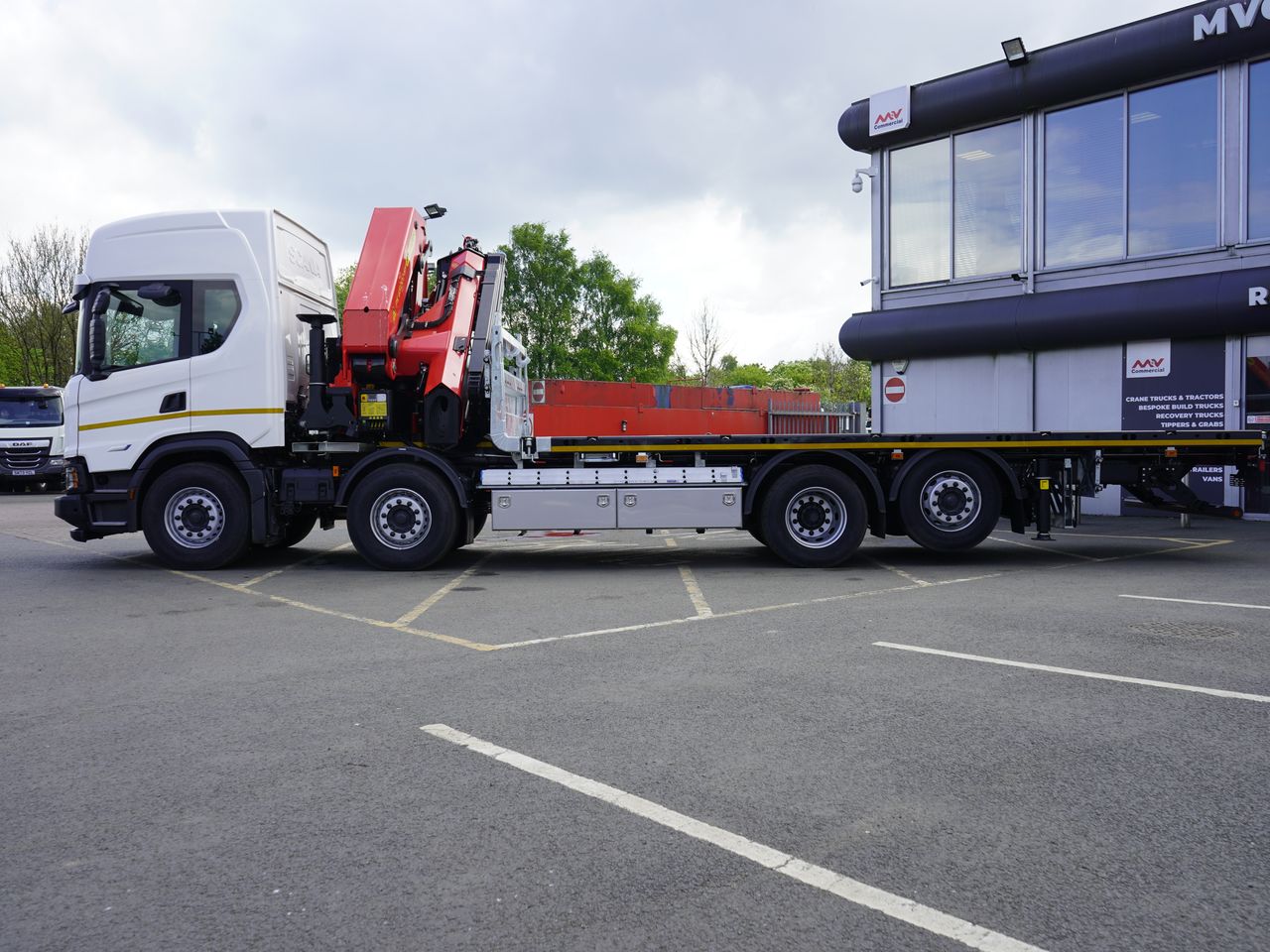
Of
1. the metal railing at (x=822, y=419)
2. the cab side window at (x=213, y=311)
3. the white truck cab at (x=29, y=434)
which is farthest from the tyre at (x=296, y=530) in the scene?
the white truck cab at (x=29, y=434)

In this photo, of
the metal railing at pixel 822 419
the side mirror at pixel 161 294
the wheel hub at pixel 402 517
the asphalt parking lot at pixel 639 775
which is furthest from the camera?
the metal railing at pixel 822 419

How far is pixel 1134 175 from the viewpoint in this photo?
16.3m

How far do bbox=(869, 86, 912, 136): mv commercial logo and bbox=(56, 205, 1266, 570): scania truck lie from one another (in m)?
10.4

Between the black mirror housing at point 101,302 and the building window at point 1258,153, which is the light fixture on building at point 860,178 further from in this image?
the black mirror housing at point 101,302

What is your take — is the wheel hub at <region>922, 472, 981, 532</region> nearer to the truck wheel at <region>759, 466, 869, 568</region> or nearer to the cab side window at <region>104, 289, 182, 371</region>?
the truck wheel at <region>759, 466, 869, 568</region>

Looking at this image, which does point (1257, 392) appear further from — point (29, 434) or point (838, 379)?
point (838, 379)

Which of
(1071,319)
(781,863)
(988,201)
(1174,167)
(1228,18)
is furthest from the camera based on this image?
(988,201)

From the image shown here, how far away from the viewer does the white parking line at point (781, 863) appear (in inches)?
103

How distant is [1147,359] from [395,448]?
13.0 metres

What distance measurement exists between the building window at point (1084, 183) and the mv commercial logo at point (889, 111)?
8.71 feet

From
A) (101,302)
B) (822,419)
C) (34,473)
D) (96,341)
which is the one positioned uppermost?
(101,302)

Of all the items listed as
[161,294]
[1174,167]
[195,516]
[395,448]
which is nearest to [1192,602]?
[395,448]

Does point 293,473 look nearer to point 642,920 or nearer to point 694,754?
point 694,754

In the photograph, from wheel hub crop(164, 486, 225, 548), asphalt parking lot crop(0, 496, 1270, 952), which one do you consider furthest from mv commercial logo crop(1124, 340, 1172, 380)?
wheel hub crop(164, 486, 225, 548)
